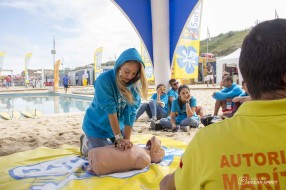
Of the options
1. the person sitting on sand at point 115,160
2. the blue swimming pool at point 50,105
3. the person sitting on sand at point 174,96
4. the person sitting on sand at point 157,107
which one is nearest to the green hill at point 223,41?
the blue swimming pool at point 50,105

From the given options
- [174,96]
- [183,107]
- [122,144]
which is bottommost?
[122,144]

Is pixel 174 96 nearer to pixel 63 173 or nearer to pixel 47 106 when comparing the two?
pixel 63 173

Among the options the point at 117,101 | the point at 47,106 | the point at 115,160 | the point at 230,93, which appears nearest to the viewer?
the point at 115,160

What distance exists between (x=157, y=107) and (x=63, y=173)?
11.0ft

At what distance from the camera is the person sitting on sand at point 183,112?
4.46 metres

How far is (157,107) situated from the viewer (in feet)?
18.3

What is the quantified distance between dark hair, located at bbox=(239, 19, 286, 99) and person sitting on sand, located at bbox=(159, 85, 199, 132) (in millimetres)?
3647

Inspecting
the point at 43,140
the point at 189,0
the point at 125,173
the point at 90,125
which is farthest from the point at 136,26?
the point at 125,173

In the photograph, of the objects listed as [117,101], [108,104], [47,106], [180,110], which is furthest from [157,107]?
[47,106]

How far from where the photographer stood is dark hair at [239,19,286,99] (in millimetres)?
731

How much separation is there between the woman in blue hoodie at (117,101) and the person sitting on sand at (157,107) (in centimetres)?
269

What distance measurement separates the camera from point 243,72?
0.80 metres

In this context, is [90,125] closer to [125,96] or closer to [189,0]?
[125,96]

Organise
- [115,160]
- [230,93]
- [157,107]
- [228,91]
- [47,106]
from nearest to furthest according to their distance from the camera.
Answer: [115,160], [230,93], [228,91], [157,107], [47,106]
